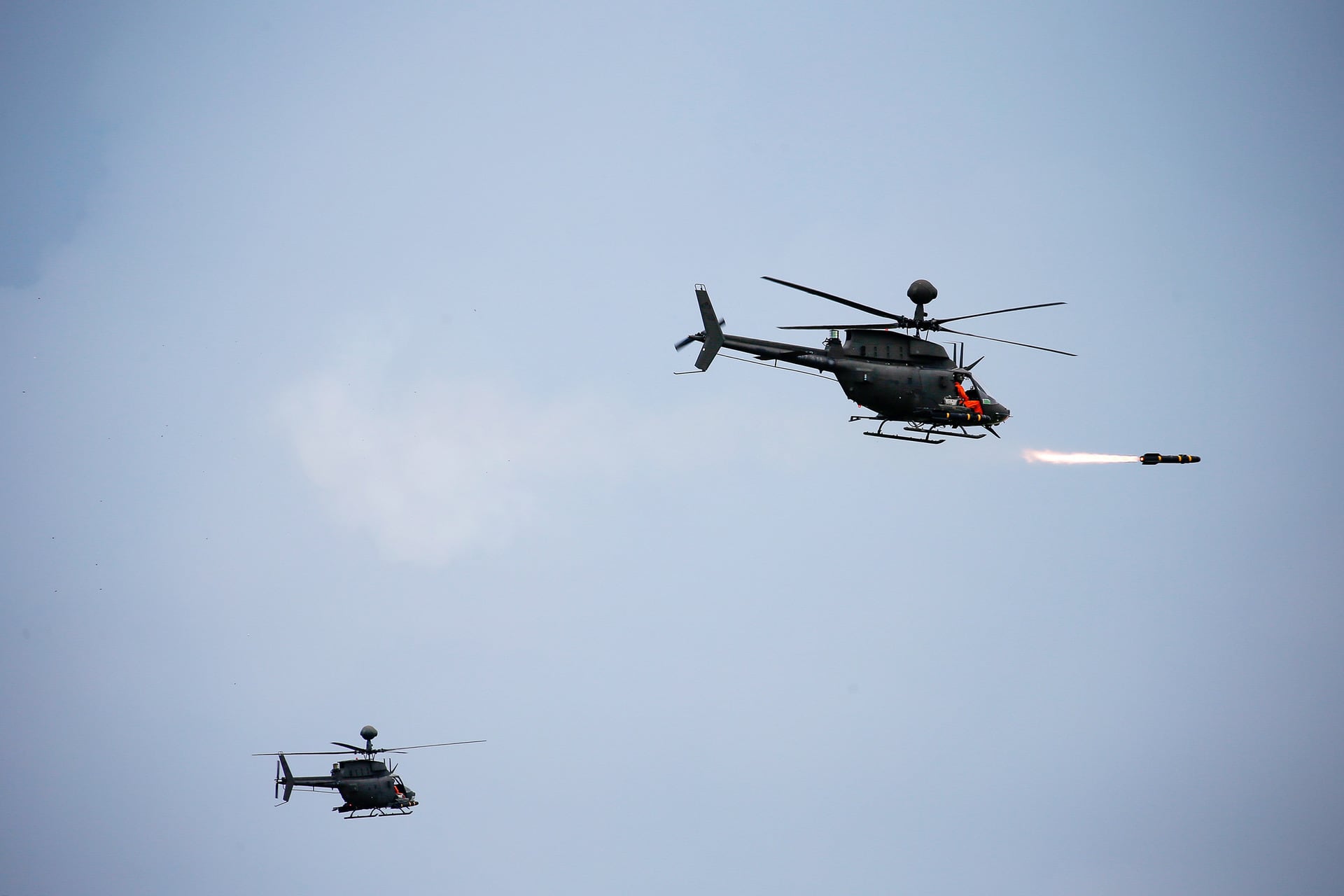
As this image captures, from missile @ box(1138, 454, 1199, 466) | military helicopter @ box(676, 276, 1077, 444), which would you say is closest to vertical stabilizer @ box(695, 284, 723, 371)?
military helicopter @ box(676, 276, 1077, 444)

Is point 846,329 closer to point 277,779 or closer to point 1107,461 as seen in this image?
point 1107,461

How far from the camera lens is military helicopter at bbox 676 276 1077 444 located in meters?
69.2

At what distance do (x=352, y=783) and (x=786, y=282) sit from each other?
138 ft

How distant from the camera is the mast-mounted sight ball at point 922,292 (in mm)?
69938

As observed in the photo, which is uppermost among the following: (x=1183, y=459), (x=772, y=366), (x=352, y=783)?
(x=772, y=366)

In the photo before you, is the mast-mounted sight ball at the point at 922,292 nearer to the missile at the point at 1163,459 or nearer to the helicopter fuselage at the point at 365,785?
the missile at the point at 1163,459

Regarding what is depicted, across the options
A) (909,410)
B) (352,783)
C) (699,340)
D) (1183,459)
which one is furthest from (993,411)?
(352,783)

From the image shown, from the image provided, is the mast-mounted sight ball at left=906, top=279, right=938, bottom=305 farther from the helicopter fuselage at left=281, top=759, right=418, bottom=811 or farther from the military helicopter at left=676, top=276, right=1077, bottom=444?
the helicopter fuselage at left=281, top=759, right=418, bottom=811

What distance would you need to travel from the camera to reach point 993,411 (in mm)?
71125

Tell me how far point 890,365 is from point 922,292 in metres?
3.77

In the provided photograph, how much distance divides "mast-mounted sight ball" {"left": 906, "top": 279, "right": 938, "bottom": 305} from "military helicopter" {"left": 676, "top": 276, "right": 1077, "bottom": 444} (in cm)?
3

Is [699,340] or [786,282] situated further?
[699,340]

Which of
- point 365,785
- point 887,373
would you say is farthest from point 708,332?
point 365,785

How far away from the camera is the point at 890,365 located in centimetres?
6981
